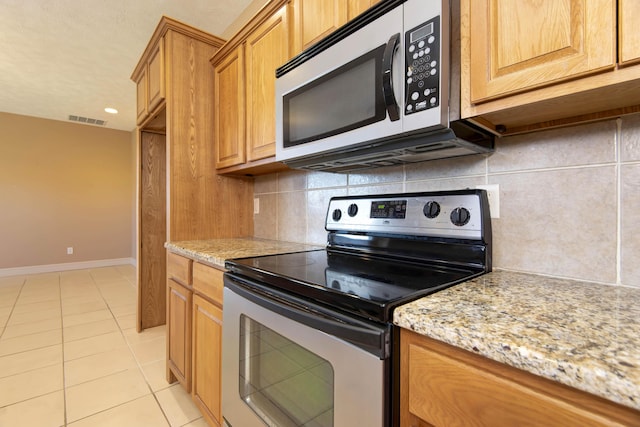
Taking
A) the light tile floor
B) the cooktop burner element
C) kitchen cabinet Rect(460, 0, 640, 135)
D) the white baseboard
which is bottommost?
the light tile floor

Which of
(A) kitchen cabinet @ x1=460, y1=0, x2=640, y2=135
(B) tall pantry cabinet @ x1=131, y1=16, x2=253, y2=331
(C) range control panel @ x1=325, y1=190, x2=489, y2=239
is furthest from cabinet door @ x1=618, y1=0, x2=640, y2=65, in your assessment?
(B) tall pantry cabinet @ x1=131, y1=16, x2=253, y2=331

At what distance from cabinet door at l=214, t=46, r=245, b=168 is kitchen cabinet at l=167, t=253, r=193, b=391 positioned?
2.30 ft

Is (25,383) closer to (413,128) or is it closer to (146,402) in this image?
(146,402)

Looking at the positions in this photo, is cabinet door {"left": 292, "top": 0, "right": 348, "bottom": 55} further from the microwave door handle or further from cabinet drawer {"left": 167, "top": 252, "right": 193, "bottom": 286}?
cabinet drawer {"left": 167, "top": 252, "right": 193, "bottom": 286}

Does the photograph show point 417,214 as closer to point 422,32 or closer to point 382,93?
point 382,93

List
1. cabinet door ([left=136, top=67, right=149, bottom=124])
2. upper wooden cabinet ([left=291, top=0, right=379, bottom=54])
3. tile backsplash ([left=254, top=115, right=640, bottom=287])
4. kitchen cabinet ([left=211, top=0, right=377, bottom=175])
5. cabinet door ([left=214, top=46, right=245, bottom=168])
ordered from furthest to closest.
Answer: cabinet door ([left=136, top=67, right=149, bottom=124])
cabinet door ([left=214, top=46, right=245, bottom=168])
kitchen cabinet ([left=211, top=0, right=377, bottom=175])
upper wooden cabinet ([left=291, top=0, right=379, bottom=54])
tile backsplash ([left=254, top=115, right=640, bottom=287])

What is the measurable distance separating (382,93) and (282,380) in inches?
38.4

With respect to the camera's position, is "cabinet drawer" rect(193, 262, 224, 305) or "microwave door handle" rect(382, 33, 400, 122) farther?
"cabinet drawer" rect(193, 262, 224, 305)

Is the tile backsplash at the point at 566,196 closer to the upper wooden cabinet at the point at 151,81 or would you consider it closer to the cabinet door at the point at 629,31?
the cabinet door at the point at 629,31

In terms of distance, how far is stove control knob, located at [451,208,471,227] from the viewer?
0.99 meters

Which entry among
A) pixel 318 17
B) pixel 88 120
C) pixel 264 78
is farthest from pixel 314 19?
pixel 88 120

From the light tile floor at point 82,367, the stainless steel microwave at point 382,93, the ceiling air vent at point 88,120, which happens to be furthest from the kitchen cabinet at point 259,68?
the ceiling air vent at point 88,120

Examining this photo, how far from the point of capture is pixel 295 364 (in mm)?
896

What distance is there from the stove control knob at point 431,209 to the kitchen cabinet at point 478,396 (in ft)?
1.84
